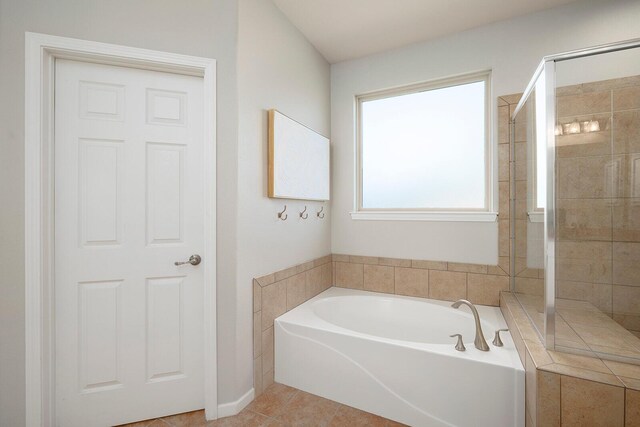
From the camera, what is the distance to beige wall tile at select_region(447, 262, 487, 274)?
221 centimetres

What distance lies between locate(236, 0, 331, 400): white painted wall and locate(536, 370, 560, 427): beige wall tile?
4.80 ft

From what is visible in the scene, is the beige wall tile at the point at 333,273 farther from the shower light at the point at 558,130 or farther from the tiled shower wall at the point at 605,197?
the shower light at the point at 558,130

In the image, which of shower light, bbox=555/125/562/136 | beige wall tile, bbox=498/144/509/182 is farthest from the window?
shower light, bbox=555/125/562/136

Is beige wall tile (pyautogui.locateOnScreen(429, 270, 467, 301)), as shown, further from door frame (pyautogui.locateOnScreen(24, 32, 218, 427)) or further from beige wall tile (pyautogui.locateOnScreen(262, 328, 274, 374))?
door frame (pyautogui.locateOnScreen(24, 32, 218, 427))

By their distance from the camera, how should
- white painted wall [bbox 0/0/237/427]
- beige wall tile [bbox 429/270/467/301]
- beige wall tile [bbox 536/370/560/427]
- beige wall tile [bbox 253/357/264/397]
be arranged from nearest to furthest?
beige wall tile [bbox 536/370/560/427] → white painted wall [bbox 0/0/237/427] → beige wall tile [bbox 253/357/264/397] → beige wall tile [bbox 429/270/467/301]

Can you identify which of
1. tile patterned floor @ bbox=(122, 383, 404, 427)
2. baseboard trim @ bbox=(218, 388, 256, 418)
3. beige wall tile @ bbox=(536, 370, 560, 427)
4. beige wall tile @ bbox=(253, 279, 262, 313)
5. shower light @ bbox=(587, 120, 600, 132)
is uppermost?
shower light @ bbox=(587, 120, 600, 132)

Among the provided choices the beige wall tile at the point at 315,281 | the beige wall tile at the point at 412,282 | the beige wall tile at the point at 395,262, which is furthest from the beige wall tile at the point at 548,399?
the beige wall tile at the point at 315,281

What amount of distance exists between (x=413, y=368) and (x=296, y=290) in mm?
976

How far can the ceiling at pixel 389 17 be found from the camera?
196cm

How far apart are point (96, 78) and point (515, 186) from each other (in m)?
2.70

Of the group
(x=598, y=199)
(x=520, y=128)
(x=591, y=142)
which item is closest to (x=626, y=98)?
(x=591, y=142)

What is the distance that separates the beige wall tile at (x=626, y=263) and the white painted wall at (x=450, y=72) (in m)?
0.67

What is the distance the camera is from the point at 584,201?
1528 mm

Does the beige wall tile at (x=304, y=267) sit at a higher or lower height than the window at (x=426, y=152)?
lower
